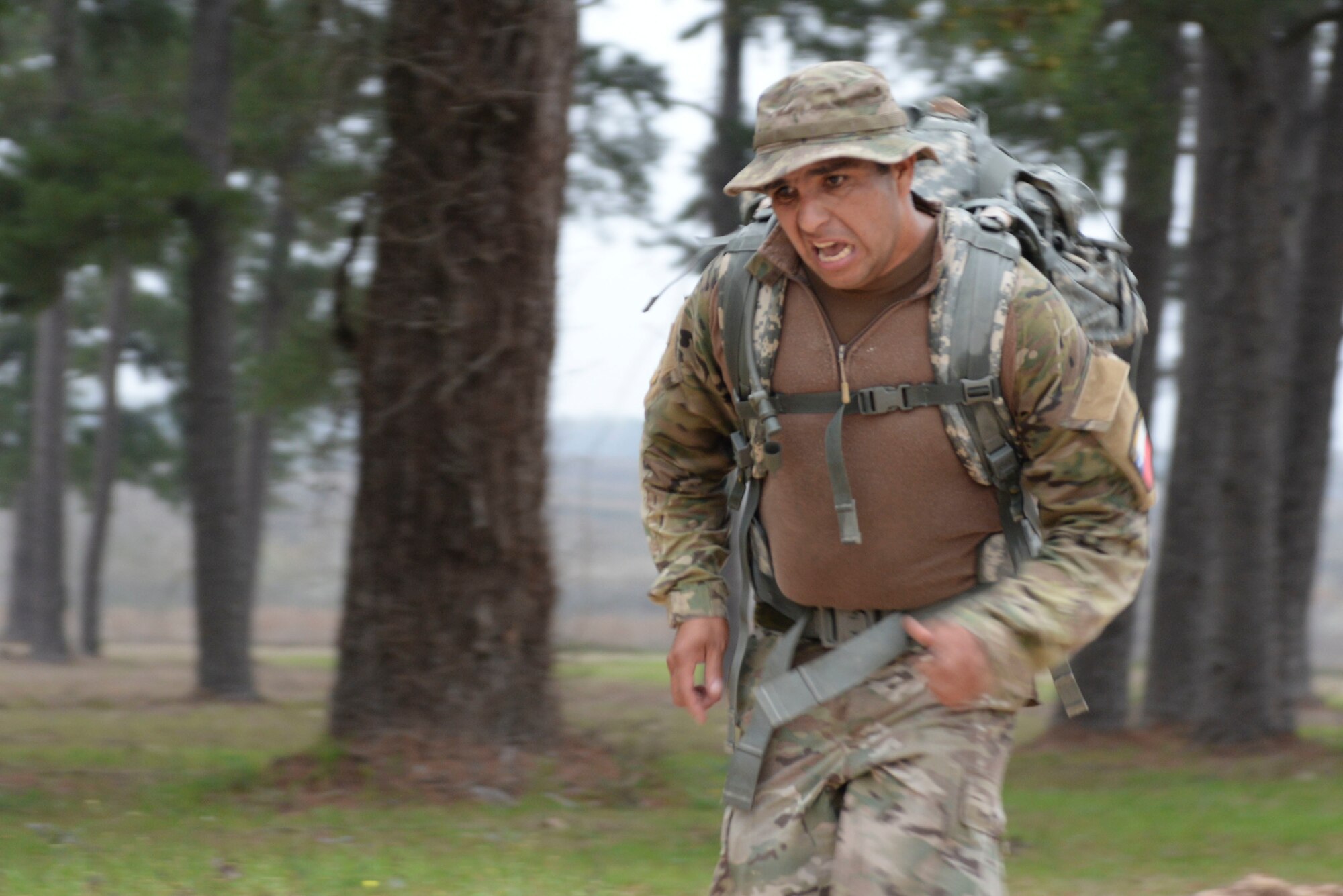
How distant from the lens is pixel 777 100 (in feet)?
9.48

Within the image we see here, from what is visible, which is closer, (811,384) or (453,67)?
(811,384)

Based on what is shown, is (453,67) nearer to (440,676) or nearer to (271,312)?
(440,676)

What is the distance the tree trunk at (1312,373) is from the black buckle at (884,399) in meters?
11.3

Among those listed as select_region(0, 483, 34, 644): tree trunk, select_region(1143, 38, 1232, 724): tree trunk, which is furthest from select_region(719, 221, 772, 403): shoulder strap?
select_region(0, 483, 34, 644): tree trunk

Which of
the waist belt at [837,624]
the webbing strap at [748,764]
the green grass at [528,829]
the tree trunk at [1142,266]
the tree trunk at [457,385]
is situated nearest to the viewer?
the webbing strap at [748,764]

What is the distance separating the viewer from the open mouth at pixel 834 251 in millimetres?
2812

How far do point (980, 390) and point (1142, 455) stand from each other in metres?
0.33

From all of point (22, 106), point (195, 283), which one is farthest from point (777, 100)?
point (22, 106)

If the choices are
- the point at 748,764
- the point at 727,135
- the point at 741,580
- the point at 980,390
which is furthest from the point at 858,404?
the point at 727,135

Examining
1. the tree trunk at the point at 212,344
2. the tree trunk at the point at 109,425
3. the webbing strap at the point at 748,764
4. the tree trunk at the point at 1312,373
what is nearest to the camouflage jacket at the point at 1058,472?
the webbing strap at the point at 748,764

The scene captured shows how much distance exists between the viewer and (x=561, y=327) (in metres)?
8.17

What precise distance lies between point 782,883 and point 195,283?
13.5m

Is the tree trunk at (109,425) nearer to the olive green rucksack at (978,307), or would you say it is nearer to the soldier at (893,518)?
the olive green rucksack at (978,307)

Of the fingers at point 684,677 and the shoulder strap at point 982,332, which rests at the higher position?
the shoulder strap at point 982,332
